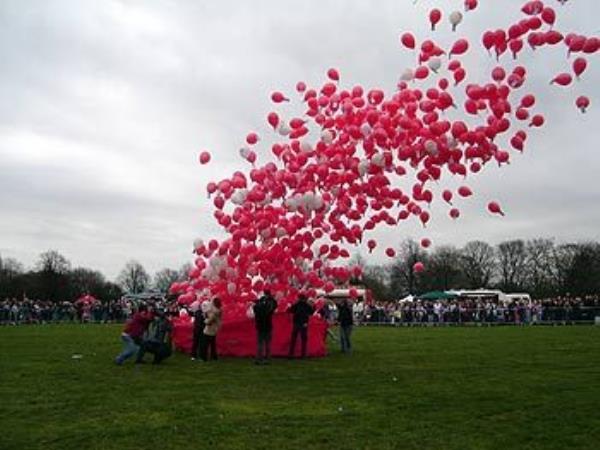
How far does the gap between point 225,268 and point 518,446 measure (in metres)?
9.64

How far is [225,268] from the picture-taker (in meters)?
15.8

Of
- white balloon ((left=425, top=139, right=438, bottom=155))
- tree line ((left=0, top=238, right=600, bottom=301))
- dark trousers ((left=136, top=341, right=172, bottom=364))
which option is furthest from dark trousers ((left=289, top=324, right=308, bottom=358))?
tree line ((left=0, top=238, right=600, bottom=301))

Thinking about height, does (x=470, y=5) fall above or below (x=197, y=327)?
above

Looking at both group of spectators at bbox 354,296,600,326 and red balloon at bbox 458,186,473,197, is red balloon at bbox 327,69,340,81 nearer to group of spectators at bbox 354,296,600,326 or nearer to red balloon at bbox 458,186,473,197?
red balloon at bbox 458,186,473,197

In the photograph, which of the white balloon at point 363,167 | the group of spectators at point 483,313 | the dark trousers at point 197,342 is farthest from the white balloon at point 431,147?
the group of spectators at point 483,313

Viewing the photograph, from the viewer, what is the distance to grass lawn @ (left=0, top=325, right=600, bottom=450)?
747 centimetres

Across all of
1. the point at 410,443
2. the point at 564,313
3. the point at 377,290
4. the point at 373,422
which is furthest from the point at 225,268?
the point at 377,290

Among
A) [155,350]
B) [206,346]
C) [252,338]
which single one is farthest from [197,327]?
[155,350]

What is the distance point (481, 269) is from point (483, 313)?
2079 inches

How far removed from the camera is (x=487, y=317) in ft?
129

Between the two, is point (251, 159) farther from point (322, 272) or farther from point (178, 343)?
point (178, 343)

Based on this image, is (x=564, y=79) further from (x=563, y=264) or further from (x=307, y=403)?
(x=563, y=264)

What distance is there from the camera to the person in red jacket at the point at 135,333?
49.3ft

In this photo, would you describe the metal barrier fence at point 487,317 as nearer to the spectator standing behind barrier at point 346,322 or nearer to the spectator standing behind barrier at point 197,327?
the spectator standing behind barrier at point 346,322
